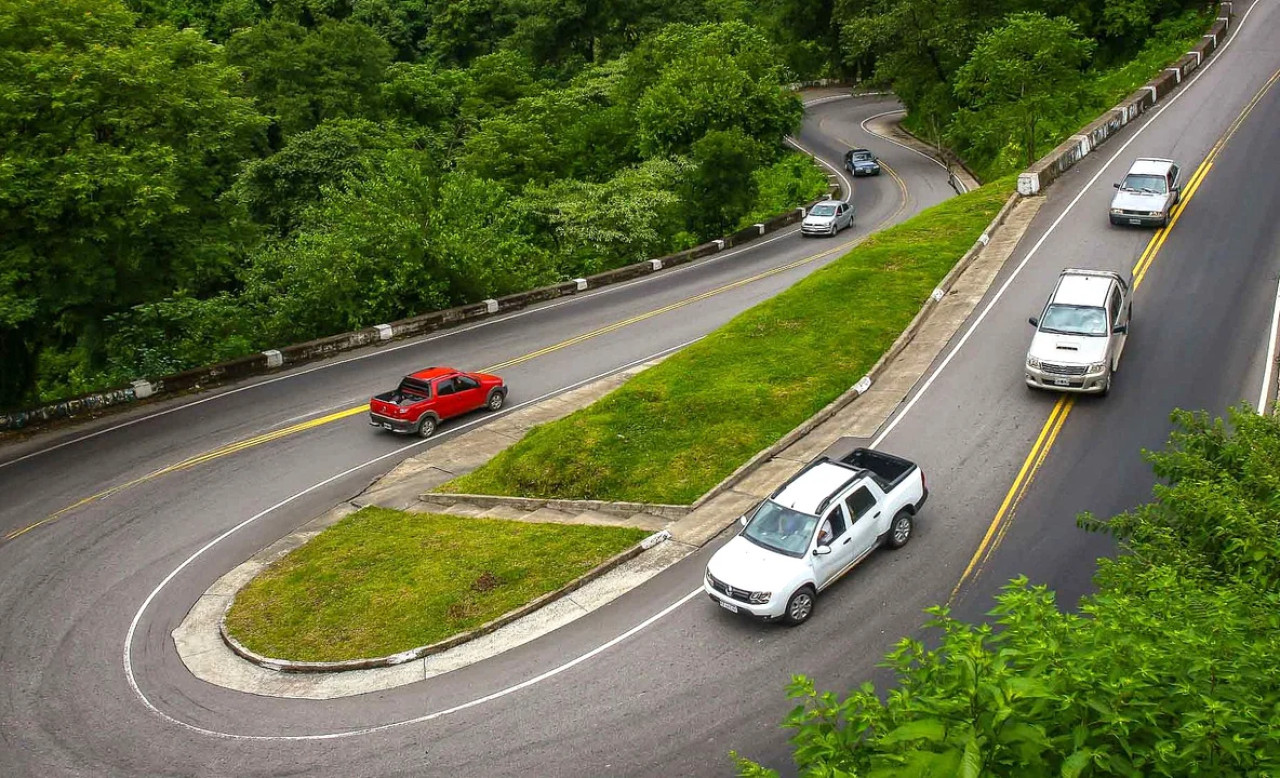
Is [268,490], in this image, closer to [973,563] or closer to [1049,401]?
[973,563]

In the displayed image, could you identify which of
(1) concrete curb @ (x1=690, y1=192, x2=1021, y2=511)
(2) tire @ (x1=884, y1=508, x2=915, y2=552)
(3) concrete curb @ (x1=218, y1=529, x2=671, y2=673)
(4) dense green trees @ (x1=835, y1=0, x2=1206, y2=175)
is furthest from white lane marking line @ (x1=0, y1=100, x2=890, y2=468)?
(2) tire @ (x1=884, y1=508, x2=915, y2=552)

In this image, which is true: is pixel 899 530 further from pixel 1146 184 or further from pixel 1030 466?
pixel 1146 184

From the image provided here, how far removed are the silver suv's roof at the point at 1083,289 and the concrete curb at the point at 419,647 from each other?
12137 millimetres

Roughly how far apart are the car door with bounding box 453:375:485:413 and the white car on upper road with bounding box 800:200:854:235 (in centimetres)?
2641

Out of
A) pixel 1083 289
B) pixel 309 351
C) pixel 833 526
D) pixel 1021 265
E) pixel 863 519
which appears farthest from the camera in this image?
pixel 309 351

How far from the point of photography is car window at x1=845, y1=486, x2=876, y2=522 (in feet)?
52.5

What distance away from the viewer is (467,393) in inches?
1053

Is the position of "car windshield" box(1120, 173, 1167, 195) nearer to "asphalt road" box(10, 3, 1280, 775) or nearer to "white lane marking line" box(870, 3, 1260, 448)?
A: "asphalt road" box(10, 3, 1280, 775)

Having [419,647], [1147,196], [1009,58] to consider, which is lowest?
[419,647]

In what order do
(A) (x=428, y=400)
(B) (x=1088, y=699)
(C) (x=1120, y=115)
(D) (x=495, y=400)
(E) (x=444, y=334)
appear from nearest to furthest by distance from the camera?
(B) (x=1088, y=699)
(A) (x=428, y=400)
(D) (x=495, y=400)
(E) (x=444, y=334)
(C) (x=1120, y=115)

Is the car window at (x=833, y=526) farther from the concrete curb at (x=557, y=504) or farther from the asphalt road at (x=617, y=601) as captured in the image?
the concrete curb at (x=557, y=504)

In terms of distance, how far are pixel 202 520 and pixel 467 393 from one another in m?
7.82

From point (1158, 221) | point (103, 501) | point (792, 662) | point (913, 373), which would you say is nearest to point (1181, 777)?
point (792, 662)

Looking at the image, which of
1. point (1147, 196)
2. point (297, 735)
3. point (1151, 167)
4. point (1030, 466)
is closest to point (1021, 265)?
point (1147, 196)
